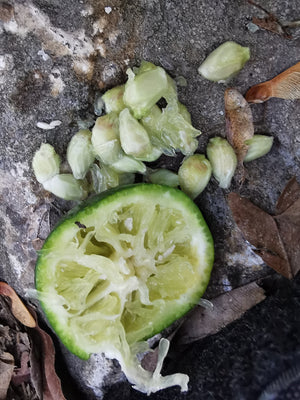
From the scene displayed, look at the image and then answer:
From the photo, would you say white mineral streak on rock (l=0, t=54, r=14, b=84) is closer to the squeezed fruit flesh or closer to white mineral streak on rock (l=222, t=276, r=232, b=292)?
the squeezed fruit flesh

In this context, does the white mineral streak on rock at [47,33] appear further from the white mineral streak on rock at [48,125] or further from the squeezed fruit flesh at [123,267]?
the squeezed fruit flesh at [123,267]

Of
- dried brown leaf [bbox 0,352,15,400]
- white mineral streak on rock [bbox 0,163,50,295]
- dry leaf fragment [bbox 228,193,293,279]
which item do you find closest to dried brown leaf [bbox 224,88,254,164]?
dry leaf fragment [bbox 228,193,293,279]

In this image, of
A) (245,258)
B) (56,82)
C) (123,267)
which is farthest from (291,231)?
(56,82)

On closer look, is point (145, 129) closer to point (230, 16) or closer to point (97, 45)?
point (97, 45)

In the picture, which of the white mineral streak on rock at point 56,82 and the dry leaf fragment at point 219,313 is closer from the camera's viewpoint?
the white mineral streak on rock at point 56,82

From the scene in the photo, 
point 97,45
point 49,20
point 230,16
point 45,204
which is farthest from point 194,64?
point 45,204

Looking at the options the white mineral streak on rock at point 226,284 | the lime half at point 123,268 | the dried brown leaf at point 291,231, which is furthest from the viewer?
the white mineral streak on rock at point 226,284

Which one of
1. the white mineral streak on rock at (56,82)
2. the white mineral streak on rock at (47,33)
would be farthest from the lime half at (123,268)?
the white mineral streak on rock at (47,33)

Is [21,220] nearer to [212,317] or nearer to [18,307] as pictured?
[18,307]
